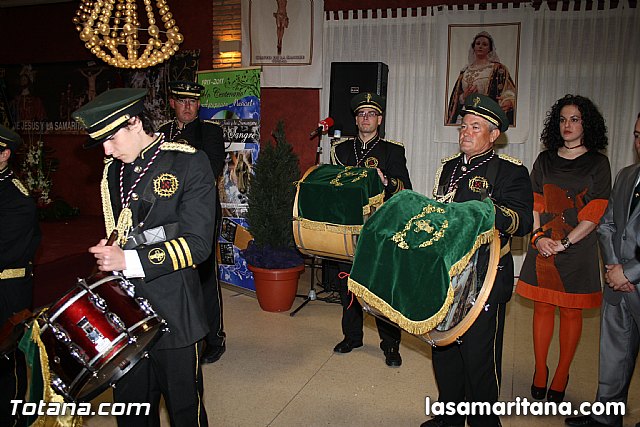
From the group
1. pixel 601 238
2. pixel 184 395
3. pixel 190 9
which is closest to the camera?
pixel 184 395

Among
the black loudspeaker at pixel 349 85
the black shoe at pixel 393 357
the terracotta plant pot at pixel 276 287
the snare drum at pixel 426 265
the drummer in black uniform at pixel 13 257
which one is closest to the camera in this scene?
the snare drum at pixel 426 265

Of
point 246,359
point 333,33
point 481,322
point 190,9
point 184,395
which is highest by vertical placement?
point 190,9

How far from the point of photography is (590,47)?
17.5 ft

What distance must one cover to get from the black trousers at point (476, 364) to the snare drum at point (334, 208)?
2.50 feet

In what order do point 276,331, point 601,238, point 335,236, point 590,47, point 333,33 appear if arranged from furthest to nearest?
point 333,33
point 590,47
point 276,331
point 335,236
point 601,238

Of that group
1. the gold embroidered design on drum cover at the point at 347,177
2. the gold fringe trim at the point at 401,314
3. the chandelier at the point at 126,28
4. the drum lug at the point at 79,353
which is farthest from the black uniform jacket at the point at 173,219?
the chandelier at the point at 126,28

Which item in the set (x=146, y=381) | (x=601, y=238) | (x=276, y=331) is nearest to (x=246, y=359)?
(x=276, y=331)

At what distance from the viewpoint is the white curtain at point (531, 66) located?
5.30 m

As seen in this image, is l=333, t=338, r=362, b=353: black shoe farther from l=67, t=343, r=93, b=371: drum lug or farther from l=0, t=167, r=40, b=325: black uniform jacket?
l=67, t=343, r=93, b=371: drum lug

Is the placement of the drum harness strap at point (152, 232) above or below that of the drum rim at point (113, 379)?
above

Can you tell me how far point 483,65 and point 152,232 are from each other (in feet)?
15.7

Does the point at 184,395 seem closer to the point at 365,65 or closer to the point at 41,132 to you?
the point at 365,65

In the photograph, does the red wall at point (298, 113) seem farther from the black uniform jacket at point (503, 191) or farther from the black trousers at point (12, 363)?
the black trousers at point (12, 363)

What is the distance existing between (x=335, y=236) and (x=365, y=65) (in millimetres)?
3241
